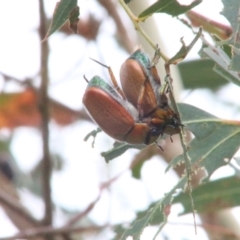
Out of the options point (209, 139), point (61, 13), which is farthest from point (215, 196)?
point (61, 13)

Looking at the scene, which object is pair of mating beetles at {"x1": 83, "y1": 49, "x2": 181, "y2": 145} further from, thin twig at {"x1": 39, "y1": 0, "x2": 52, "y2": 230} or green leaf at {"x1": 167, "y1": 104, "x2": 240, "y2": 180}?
thin twig at {"x1": 39, "y1": 0, "x2": 52, "y2": 230}

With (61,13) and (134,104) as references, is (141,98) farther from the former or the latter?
(61,13)

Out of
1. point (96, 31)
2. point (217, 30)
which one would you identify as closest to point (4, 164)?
point (96, 31)

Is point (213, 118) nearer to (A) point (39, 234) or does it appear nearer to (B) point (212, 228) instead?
(B) point (212, 228)

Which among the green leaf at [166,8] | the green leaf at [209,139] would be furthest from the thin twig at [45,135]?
the green leaf at [166,8]

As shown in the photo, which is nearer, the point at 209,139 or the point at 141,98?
the point at 141,98

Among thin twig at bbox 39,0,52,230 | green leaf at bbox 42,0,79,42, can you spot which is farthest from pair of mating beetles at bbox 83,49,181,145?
thin twig at bbox 39,0,52,230

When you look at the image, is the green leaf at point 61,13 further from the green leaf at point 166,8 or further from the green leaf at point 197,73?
the green leaf at point 197,73
